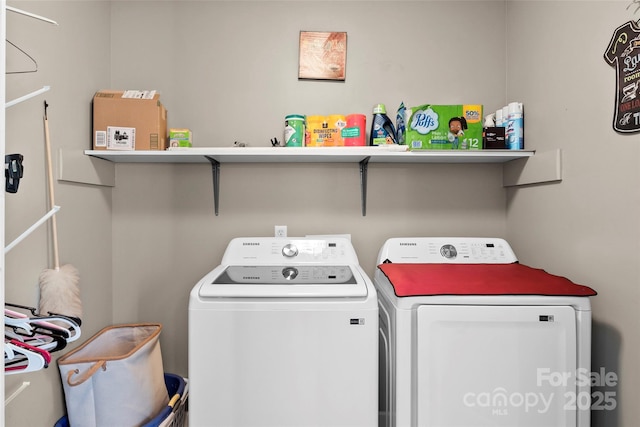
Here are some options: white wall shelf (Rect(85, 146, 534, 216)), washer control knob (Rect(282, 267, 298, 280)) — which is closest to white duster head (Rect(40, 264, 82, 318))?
white wall shelf (Rect(85, 146, 534, 216))

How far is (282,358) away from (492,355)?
2.45 feet

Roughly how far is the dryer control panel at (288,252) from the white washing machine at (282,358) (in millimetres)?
486

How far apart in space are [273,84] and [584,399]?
198cm

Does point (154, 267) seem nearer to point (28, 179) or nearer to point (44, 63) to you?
point (28, 179)

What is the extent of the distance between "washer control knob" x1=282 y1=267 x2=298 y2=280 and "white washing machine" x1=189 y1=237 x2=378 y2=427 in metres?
0.21

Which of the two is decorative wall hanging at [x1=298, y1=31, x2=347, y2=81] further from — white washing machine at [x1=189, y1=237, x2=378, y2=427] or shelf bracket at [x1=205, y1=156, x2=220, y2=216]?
white washing machine at [x1=189, y1=237, x2=378, y2=427]

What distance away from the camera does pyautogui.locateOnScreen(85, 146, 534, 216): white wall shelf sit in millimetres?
1896

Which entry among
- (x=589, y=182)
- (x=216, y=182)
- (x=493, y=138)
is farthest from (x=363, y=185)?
(x=589, y=182)

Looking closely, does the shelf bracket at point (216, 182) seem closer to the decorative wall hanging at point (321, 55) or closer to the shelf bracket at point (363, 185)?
the decorative wall hanging at point (321, 55)

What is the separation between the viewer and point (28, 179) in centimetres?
147

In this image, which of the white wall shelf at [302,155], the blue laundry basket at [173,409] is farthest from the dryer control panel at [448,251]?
the blue laundry basket at [173,409]

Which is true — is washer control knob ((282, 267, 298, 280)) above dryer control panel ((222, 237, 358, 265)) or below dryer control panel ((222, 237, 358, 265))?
below

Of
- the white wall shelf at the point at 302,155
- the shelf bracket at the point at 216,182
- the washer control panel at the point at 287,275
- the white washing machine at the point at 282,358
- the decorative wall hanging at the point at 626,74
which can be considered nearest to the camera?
the decorative wall hanging at the point at 626,74

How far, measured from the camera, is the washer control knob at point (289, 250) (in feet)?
6.31
